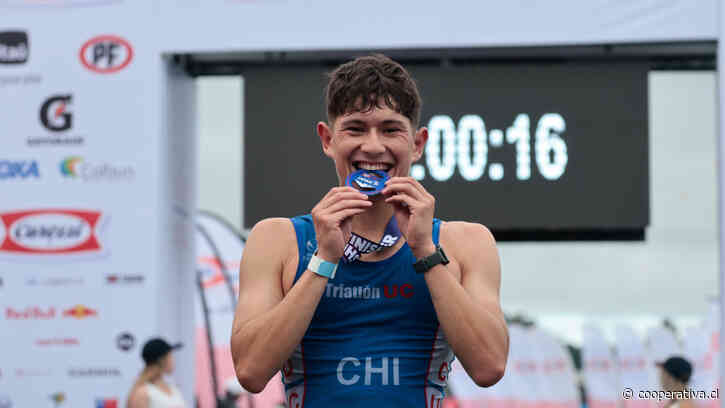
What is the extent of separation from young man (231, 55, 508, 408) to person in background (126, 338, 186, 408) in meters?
4.34

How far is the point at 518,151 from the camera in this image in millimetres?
6422

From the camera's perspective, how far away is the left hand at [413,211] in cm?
168

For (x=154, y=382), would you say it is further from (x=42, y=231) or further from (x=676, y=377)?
(x=676, y=377)

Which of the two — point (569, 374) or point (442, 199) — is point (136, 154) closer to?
point (442, 199)

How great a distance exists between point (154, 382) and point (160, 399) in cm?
19

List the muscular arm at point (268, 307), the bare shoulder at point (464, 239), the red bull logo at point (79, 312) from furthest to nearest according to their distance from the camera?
1. the red bull logo at point (79, 312)
2. the bare shoulder at point (464, 239)
3. the muscular arm at point (268, 307)

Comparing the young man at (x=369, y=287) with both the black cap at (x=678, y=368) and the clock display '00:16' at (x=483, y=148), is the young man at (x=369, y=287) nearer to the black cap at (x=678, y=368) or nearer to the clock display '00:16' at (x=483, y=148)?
the black cap at (x=678, y=368)

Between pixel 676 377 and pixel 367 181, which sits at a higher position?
pixel 367 181

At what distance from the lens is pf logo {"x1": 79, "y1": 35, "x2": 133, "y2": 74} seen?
6.64m

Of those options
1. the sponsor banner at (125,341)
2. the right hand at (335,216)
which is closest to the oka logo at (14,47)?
the sponsor banner at (125,341)

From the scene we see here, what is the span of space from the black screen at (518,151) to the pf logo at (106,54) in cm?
135

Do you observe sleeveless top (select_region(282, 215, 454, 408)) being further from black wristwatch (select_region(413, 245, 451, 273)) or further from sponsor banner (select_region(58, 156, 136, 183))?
sponsor banner (select_region(58, 156, 136, 183))

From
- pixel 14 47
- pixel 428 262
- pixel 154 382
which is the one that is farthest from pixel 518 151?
pixel 428 262

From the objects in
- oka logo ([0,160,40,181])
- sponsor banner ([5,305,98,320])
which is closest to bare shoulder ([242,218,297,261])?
sponsor banner ([5,305,98,320])
